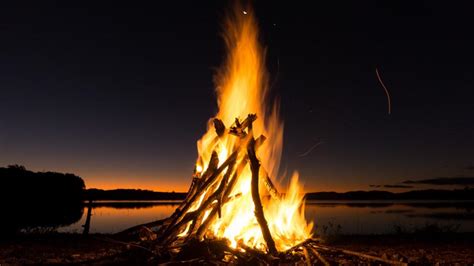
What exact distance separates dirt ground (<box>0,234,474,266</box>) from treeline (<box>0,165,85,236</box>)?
2090cm

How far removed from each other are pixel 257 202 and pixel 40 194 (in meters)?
40.8

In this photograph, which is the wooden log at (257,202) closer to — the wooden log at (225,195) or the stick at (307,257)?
the wooden log at (225,195)

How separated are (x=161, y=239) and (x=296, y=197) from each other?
2584mm

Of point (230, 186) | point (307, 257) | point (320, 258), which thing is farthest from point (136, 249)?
point (320, 258)

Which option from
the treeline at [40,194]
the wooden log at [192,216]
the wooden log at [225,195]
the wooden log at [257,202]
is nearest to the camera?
the wooden log at [257,202]

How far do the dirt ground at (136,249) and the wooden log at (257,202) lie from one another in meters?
1.83

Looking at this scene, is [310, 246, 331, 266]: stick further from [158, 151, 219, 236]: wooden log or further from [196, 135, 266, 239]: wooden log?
[158, 151, 219, 236]: wooden log

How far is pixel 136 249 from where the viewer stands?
6.55 metres

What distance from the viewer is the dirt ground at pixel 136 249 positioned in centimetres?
668

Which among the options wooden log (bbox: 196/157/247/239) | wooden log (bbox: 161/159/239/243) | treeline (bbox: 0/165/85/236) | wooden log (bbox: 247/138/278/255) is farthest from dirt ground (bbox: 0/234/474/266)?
treeline (bbox: 0/165/85/236)

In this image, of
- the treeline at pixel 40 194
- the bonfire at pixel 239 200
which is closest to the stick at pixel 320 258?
the bonfire at pixel 239 200

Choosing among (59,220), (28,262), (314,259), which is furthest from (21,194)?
(314,259)

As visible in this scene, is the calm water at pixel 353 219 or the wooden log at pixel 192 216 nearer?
the wooden log at pixel 192 216

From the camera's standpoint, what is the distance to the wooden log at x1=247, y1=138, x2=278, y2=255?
6.62m
